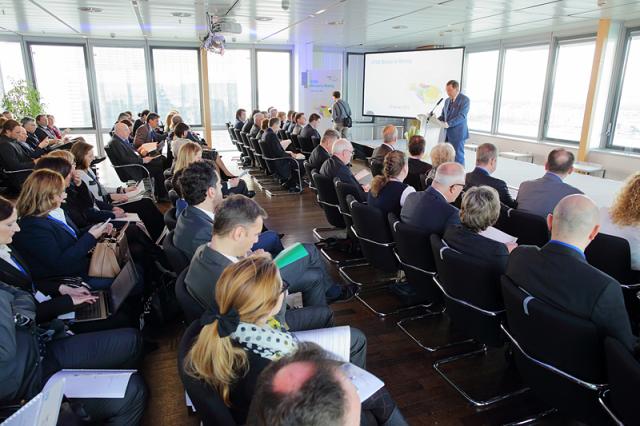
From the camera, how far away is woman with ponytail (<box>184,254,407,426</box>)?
4.53 ft

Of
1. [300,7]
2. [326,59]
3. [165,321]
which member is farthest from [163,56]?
[165,321]

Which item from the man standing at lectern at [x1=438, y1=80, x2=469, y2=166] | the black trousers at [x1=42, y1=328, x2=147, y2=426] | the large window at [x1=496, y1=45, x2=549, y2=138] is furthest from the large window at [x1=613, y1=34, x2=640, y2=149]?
the black trousers at [x1=42, y1=328, x2=147, y2=426]

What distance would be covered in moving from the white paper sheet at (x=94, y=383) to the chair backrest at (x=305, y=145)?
6.83 m

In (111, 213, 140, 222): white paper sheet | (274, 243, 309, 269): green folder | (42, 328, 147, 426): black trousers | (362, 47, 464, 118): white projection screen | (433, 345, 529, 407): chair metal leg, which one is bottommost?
(433, 345, 529, 407): chair metal leg

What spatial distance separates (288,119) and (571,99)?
21.7 feet

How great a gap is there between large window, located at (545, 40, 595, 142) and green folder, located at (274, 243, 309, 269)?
845 cm

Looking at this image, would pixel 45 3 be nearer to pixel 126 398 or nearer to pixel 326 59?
pixel 126 398

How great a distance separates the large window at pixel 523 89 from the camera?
9727mm

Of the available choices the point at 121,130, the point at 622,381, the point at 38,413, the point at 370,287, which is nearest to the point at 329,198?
the point at 370,287

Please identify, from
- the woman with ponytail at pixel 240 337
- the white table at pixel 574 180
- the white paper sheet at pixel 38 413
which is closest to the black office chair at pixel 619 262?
the white table at pixel 574 180

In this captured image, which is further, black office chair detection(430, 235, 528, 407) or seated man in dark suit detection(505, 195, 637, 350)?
black office chair detection(430, 235, 528, 407)

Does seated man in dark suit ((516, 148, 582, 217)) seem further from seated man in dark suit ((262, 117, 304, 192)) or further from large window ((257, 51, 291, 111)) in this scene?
large window ((257, 51, 291, 111))

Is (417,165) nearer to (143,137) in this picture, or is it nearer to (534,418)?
(534,418)

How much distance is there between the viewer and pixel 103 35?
10.7 meters
